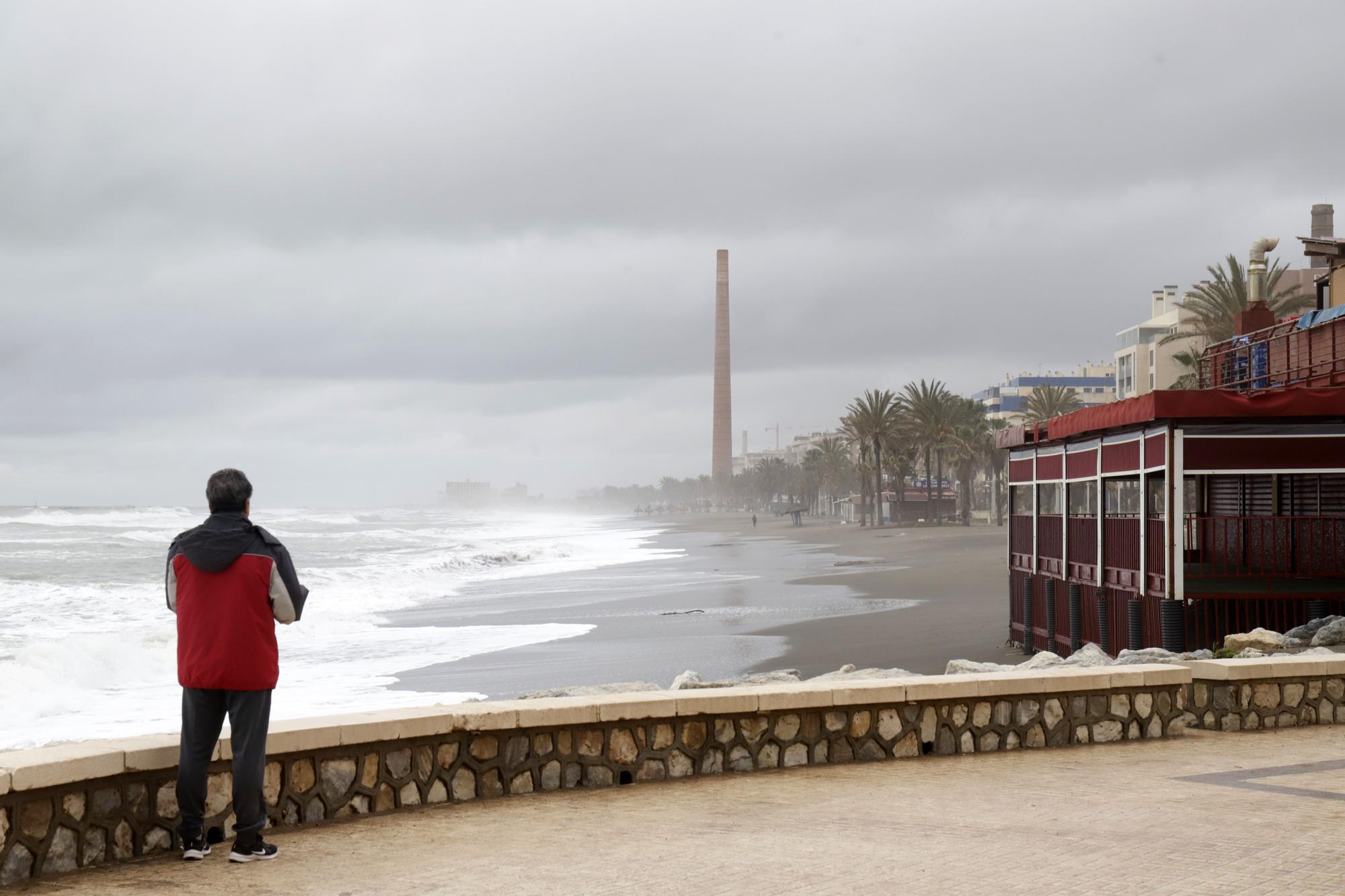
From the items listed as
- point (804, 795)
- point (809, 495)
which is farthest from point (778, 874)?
point (809, 495)

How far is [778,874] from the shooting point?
547cm

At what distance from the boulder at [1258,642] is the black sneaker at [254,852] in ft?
36.5

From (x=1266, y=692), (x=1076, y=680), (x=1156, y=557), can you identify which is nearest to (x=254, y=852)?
(x=1076, y=680)

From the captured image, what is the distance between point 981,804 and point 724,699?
5.30ft

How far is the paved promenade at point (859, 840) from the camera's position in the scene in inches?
210

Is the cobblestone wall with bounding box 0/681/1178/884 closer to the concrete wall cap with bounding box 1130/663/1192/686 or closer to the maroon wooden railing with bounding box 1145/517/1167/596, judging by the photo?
the concrete wall cap with bounding box 1130/663/1192/686

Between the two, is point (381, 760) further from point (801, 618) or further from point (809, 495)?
point (809, 495)

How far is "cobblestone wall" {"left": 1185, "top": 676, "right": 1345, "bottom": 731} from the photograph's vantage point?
9.59 meters

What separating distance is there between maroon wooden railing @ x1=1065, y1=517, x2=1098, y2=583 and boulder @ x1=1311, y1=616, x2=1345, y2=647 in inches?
184

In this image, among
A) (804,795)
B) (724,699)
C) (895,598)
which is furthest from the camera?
(895,598)

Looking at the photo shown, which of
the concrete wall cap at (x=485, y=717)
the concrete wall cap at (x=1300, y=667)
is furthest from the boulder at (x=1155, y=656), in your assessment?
the concrete wall cap at (x=485, y=717)

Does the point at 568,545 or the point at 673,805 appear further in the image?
the point at 568,545

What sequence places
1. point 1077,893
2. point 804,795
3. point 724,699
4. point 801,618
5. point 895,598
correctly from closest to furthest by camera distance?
point 1077,893, point 804,795, point 724,699, point 801,618, point 895,598

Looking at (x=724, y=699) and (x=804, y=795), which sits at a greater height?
(x=724, y=699)
